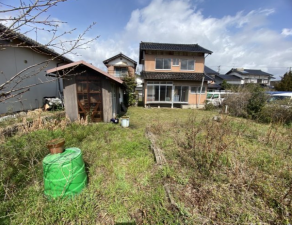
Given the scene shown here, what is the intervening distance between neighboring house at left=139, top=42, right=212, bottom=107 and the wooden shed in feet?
20.5

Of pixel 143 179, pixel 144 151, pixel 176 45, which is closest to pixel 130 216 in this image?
pixel 143 179

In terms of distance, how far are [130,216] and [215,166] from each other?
1868 mm

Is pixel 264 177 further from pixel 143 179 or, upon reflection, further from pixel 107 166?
pixel 107 166

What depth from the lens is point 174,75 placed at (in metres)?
12.2

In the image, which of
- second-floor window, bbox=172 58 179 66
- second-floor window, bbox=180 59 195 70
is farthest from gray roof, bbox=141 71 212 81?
second-floor window, bbox=172 58 179 66

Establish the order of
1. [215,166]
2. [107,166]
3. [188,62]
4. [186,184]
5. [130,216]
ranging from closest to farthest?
[130,216], [186,184], [215,166], [107,166], [188,62]

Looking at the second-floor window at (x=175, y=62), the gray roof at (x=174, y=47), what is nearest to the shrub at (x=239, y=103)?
the gray roof at (x=174, y=47)

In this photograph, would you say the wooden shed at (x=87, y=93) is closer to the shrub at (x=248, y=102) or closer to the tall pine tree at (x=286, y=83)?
the shrub at (x=248, y=102)

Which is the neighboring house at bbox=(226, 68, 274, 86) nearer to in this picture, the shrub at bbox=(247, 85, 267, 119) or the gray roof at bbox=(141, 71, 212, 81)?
the gray roof at bbox=(141, 71, 212, 81)

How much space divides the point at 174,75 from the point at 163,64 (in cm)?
157

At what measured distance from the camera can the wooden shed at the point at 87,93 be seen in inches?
243

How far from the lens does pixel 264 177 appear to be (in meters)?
2.42

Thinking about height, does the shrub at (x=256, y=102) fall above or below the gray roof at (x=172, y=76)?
→ below

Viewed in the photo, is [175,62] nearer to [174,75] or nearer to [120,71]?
[174,75]
